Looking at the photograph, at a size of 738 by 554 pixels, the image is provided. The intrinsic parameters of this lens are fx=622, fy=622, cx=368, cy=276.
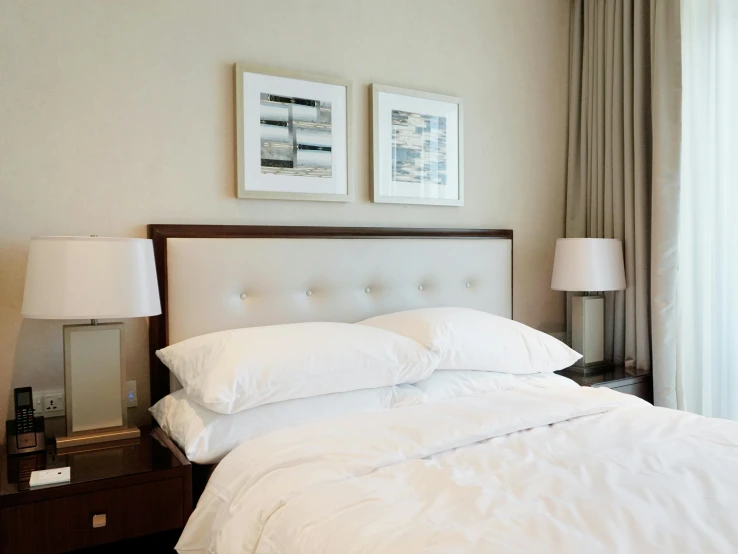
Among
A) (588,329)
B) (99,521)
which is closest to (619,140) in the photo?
(588,329)

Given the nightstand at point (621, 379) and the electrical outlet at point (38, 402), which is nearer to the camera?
the electrical outlet at point (38, 402)

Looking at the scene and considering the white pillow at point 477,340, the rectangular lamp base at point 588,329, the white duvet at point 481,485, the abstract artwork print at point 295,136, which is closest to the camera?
the white duvet at point 481,485

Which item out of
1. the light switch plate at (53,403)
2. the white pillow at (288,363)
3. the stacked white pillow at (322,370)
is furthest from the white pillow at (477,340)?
the light switch plate at (53,403)

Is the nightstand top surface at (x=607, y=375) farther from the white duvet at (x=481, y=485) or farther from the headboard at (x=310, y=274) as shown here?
the white duvet at (x=481, y=485)

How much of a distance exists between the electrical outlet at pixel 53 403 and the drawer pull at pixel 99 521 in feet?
2.10

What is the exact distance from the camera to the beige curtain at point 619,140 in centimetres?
296

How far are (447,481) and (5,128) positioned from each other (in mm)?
1771

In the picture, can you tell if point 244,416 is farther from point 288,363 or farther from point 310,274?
point 310,274

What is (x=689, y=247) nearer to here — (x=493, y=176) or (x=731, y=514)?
(x=493, y=176)

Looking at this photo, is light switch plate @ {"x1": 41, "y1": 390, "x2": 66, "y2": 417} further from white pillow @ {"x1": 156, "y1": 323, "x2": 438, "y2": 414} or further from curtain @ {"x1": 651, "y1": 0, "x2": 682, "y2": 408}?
curtain @ {"x1": 651, "y1": 0, "x2": 682, "y2": 408}

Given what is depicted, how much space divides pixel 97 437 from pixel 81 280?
501 mm

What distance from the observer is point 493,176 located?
311 centimetres

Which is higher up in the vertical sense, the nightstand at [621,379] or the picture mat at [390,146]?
the picture mat at [390,146]

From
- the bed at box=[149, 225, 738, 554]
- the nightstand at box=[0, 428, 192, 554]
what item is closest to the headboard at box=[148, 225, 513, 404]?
the bed at box=[149, 225, 738, 554]
